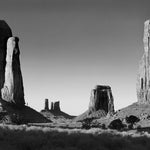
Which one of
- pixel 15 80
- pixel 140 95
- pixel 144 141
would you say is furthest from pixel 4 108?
pixel 144 141

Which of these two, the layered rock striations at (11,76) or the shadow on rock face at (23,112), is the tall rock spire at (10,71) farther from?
the shadow on rock face at (23,112)

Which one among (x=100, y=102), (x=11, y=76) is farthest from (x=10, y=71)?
(x=100, y=102)

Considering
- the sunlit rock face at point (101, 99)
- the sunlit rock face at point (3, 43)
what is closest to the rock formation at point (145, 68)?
the sunlit rock face at point (101, 99)

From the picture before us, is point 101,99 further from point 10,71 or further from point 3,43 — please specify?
point 10,71

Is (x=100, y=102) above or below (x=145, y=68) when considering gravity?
below

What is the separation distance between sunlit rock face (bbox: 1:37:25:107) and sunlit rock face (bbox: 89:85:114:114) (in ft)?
158

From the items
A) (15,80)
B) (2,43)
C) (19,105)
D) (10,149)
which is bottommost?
(10,149)

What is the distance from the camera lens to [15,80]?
99.1 metres

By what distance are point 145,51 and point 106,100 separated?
22.7m

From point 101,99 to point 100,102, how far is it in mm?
1384

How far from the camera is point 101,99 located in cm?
14775

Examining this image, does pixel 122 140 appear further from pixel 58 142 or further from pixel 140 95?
pixel 140 95

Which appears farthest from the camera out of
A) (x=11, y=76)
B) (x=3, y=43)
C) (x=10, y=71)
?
(x=3, y=43)

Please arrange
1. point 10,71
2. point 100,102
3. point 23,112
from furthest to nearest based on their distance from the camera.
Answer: point 100,102 < point 10,71 < point 23,112
